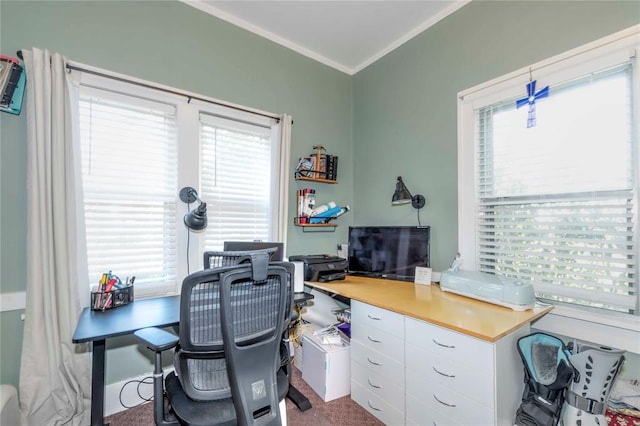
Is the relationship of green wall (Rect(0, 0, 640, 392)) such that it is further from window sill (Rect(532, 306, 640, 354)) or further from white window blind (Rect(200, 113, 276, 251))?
window sill (Rect(532, 306, 640, 354))

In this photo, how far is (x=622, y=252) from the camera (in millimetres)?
1510

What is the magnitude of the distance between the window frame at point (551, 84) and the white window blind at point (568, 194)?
46mm

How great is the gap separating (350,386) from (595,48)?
8.46ft

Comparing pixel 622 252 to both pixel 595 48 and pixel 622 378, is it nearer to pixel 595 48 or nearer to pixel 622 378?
pixel 622 378

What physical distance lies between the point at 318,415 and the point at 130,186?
2.02m

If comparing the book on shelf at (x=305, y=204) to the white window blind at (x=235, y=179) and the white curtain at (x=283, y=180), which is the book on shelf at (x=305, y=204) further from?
the white window blind at (x=235, y=179)

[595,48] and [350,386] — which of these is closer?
[595,48]

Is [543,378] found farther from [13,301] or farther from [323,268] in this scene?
[13,301]

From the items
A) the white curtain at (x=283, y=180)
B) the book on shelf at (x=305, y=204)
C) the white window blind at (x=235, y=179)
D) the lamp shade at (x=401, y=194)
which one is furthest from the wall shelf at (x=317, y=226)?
the lamp shade at (x=401, y=194)

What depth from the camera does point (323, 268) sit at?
7.84ft

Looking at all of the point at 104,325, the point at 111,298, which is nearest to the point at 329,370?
the point at 104,325

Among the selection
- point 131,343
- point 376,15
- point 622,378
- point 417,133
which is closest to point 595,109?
point 417,133

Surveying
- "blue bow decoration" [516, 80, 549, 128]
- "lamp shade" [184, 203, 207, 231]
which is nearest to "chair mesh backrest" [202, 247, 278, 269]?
"lamp shade" [184, 203, 207, 231]

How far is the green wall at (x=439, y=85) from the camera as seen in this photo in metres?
1.73
